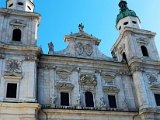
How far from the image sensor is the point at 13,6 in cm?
2955

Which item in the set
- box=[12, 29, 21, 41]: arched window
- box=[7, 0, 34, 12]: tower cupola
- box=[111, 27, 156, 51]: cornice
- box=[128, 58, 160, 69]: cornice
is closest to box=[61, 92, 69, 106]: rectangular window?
box=[12, 29, 21, 41]: arched window

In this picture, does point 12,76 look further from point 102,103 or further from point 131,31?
point 131,31

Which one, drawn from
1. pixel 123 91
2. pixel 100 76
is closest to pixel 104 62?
pixel 100 76

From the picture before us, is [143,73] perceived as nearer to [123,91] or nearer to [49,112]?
[123,91]

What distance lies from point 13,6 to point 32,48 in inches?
267

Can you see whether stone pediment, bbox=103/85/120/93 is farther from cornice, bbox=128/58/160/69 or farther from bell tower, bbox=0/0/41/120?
bell tower, bbox=0/0/41/120

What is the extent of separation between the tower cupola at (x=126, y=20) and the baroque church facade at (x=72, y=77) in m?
2.59

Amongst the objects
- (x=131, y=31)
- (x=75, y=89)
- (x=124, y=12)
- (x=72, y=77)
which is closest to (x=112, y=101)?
(x=75, y=89)

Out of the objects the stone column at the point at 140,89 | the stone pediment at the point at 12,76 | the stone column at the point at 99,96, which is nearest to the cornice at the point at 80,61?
the stone column at the point at 99,96

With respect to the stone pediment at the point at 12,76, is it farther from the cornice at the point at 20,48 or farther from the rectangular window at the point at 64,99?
the rectangular window at the point at 64,99

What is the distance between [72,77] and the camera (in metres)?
25.7

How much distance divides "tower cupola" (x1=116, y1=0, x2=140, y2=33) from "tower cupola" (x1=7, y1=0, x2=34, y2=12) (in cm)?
1033

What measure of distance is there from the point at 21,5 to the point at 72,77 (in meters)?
9.76

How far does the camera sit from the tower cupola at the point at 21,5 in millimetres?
29516
